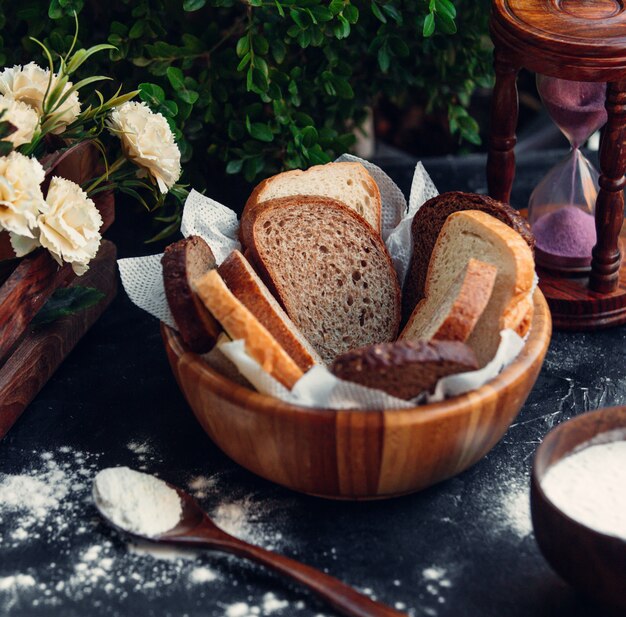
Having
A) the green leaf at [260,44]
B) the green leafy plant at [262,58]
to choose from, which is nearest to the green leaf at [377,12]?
the green leafy plant at [262,58]

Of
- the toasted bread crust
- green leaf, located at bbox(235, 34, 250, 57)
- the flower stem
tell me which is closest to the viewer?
the toasted bread crust

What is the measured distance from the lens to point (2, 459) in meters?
1.17

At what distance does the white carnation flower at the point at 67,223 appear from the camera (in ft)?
3.71

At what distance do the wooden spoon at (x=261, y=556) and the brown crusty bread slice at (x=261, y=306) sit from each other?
0.69 ft

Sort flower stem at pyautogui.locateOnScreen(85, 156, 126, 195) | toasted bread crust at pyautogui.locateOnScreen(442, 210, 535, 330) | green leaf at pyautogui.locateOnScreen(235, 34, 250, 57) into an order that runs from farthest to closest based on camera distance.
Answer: green leaf at pyautogui.locateOnScreen(235, 34, 250, 57) → flower stem at pyautogui.locateOnScreen(85, 156, 126, 195) → toasted bread crust at pyautogui.locateOnScreen(442, 210, 535, 330)

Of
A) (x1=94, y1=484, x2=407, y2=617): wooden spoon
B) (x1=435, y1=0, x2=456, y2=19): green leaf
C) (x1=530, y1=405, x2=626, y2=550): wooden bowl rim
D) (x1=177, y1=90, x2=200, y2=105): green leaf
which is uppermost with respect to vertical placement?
(x1=435, y1=0, x2=456, y2=19): green leaf

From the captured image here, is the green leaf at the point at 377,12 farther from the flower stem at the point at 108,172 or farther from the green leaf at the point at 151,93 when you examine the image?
the flower stem at the point at 108,172

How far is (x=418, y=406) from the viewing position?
939 mm

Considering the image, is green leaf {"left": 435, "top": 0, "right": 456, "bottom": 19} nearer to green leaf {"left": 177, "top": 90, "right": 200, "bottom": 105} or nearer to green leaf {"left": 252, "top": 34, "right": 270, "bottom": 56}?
green leaf {"left": 252, "top": 34, "right": 270, "bottom": 56}

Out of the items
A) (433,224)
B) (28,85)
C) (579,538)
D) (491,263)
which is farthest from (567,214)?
(28,85)

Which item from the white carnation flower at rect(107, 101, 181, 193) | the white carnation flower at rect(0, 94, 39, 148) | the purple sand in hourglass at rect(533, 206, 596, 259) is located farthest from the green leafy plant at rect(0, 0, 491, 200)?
the purple sand in hourglass at rect(533, 206, 596, 259)

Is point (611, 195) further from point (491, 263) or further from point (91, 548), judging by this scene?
point (91, 548)

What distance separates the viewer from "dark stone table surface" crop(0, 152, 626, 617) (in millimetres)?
958

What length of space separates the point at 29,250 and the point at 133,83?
46cm
